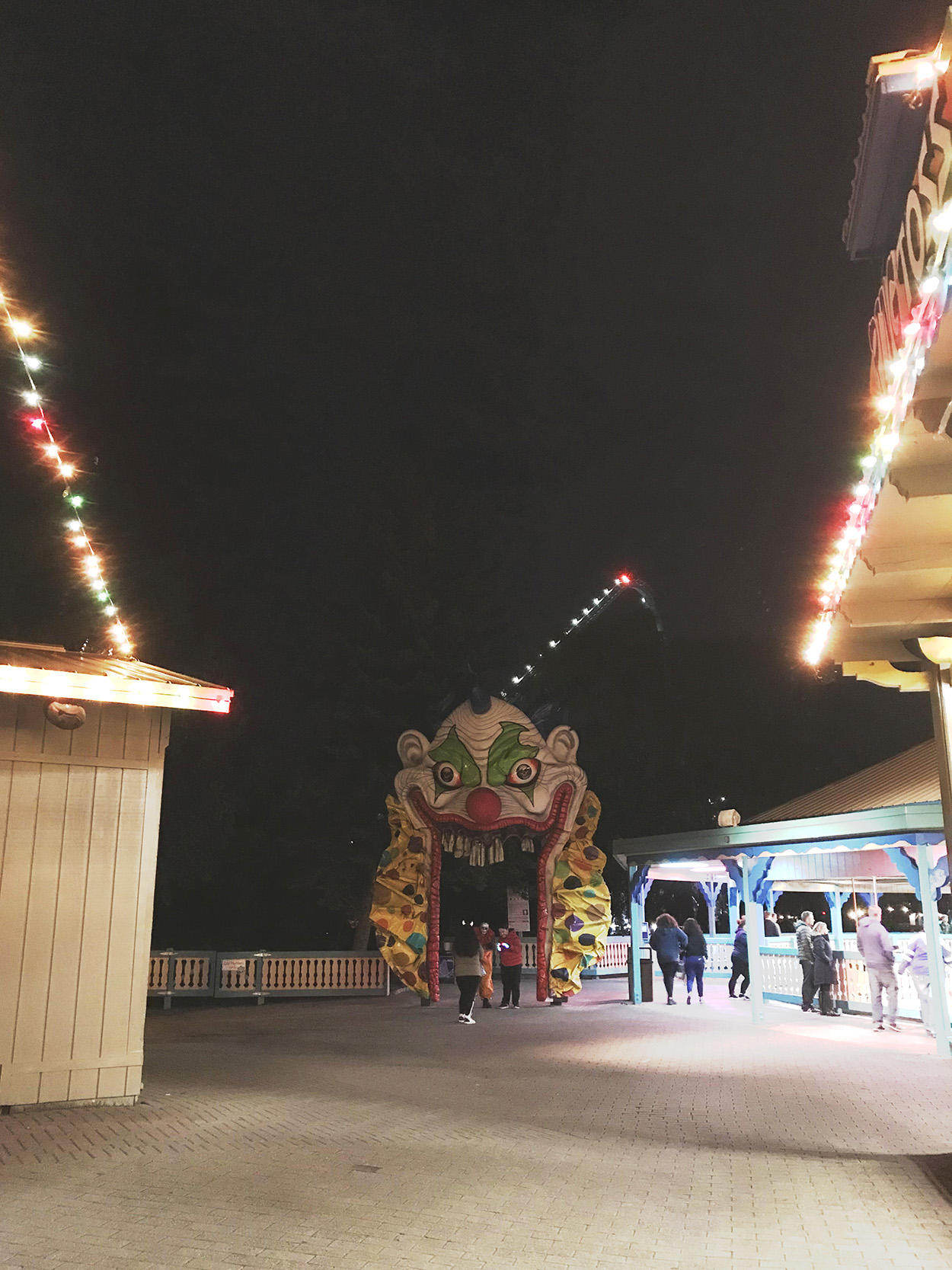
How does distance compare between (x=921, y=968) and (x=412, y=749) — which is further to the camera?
(x=412, y=749)

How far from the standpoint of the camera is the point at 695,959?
16344 mm

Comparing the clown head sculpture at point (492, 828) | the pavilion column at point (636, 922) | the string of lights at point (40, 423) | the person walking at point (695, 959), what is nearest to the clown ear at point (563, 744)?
the clown head sculpture at point (492, 828)

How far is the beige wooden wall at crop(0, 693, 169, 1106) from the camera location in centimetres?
738

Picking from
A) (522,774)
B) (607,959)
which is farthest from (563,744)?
(607,959)

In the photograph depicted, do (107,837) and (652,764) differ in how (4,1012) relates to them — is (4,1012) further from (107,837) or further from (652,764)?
(652,764)

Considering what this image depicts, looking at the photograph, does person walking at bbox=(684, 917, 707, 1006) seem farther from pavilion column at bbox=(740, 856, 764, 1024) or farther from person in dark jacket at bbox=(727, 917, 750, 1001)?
pavilion column at bbox=(740, 856, 764, 1024)

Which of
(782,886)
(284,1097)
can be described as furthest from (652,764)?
(284,1097)

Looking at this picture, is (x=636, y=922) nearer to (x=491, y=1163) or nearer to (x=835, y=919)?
(x=835, y=919)

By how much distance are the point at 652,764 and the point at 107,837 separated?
29651mm

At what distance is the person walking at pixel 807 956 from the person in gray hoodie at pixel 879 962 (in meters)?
1.49

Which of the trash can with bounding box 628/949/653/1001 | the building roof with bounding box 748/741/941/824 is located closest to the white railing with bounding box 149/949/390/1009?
the trash can with bounding box 628/949/653/1001

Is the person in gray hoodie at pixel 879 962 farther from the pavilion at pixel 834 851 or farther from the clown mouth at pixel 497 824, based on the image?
the clown mouth at pixel 497 824

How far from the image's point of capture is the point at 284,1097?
26.3 feet

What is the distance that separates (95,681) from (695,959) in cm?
1254
